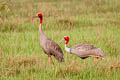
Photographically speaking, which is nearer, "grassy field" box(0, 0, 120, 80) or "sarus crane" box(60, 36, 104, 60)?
"grassy field" box(0, 0, 120, 80)

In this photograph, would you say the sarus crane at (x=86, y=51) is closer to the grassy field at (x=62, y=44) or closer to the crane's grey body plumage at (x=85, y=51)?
the crane's grey body plumage at (x=85, y=51)

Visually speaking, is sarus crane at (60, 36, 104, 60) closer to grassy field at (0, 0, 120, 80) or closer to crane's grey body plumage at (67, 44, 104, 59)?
crane's grey body plumage at (67, 44, 104, 59)

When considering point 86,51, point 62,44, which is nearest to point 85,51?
point 86,51

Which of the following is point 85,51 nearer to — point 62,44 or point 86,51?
point 86,51

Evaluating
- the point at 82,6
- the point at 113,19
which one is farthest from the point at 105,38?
the point at 82,6

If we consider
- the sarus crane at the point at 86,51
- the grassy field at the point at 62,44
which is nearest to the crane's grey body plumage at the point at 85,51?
the sarus crane at the point at 86,51

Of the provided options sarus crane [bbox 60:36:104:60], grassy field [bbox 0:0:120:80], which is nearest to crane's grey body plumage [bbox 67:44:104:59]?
sarus crane [bbox 60:36:104:60]

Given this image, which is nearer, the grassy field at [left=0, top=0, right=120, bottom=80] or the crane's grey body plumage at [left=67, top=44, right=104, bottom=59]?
the grassy field at [left=0, top=0, right=120, bottom=80]

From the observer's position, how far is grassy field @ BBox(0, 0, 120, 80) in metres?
6.75

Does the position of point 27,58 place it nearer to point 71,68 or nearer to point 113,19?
point 71,68

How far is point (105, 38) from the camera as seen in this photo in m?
10.5

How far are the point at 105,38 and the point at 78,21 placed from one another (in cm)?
369

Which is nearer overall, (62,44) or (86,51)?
(86,51)

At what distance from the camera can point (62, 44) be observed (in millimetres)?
10336
